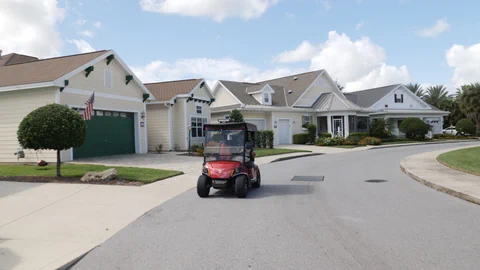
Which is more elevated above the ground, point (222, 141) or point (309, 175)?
point (222, 141)

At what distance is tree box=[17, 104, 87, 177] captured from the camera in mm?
12016

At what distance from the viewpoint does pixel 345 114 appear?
3688cm

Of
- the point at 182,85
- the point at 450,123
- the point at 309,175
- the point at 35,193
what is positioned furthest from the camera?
the point at 450,123

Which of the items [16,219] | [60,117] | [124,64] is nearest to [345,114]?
[124,64]

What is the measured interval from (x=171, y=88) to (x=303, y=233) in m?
23.7

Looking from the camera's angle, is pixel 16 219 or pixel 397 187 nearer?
pixel 16 219

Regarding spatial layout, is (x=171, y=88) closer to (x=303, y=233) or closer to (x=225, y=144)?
(x=225, y=144)

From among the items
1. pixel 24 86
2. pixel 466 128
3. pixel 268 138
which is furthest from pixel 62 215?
pixel 466 128

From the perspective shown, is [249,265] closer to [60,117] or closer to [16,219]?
[16,219]

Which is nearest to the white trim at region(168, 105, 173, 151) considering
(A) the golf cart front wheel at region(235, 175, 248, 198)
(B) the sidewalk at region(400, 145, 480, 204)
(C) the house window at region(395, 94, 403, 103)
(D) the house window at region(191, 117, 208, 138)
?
(D) the house window at region(191, 117, 208, 138)

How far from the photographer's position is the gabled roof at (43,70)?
18094 mm

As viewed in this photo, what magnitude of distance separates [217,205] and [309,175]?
20.5ft

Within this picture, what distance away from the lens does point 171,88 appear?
28.8 metres

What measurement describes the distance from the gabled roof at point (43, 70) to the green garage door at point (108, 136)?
2.81m
